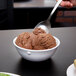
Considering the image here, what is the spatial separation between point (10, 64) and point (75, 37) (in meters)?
0.35

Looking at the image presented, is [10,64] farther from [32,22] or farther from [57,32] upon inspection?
[32,22]

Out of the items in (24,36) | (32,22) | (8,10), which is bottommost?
(32,22)

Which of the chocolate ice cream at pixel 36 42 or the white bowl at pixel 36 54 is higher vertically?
the chocolate ice cream at pixel 36 42

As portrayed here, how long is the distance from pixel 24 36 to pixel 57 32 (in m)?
0.32

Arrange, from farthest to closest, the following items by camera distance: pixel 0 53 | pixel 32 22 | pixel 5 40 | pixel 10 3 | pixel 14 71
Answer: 1. pixel 32 22
2. pixel 10 3
3. pixel 5 40
4. pixel 0 53
5. pixel 14 71

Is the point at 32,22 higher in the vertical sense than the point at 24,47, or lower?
lower

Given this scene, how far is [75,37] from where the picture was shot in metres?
0.81

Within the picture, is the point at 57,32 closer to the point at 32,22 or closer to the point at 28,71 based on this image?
the point at 28,71

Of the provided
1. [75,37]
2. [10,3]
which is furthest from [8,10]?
[75,37]

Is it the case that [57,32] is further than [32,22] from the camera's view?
No

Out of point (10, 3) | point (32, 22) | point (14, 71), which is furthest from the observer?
point (32, 22)

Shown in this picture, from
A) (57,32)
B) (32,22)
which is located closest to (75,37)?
(57,32)

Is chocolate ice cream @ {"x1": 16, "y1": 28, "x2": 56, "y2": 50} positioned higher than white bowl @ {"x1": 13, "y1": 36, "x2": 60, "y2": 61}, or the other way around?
chocolate ice cream @ {"x1": 16, "y1": 28, "x2": 56, "y2": 50}

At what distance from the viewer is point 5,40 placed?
77 centimetres
